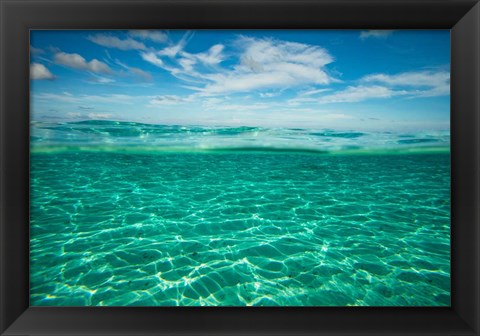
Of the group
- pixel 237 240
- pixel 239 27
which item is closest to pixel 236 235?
pixel 237 240

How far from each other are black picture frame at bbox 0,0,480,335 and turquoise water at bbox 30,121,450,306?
0.19 metres

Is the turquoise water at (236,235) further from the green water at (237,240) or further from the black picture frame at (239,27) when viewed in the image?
the black picture frame at (239,27)

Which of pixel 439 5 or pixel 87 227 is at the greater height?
pixel 439 5

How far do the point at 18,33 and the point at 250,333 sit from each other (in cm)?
219

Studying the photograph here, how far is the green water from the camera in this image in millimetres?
2275

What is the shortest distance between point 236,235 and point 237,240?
144 mm

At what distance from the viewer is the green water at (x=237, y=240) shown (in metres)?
2.28

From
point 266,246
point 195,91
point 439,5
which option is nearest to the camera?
point 439,5

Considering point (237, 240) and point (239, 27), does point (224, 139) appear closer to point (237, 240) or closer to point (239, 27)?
point (237, 240)

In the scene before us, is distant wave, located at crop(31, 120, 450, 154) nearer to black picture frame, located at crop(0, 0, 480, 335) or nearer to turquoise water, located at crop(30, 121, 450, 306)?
turquoise water, located at crop(30, 121, 450, 306)

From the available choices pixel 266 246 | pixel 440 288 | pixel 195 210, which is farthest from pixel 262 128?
pixel 440 288

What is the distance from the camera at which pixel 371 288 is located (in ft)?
7.75

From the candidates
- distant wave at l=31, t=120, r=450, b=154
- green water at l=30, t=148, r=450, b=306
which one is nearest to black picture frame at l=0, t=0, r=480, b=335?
green water at l=30, t=148, r=450, b=306

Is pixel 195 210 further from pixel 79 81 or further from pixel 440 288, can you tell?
pixel 79 81
